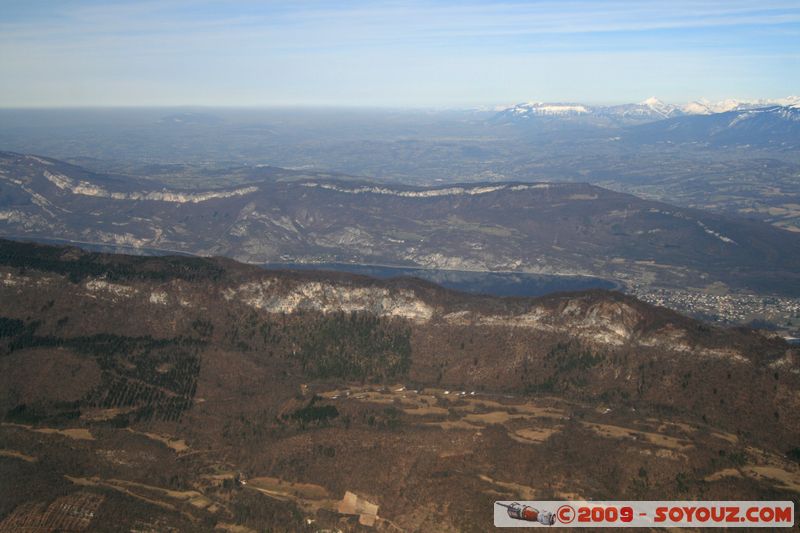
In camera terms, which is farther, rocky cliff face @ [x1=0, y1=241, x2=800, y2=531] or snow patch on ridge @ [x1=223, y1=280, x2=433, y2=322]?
snow patch on ridge @ [x1=223, y1=280, x2=433, y2=322]

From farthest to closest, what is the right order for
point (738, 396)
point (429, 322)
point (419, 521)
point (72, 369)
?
point (429, 322) < point (72, 369) < point (738, 396) < point (419, 521)

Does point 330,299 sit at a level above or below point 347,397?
above

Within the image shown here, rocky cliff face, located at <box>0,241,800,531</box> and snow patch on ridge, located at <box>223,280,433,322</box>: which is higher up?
snow patch on ridge, located at <box>223,280,433,322</box>

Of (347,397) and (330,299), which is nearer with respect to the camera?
(347,397)

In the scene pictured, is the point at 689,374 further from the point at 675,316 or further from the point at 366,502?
the point at 366,502

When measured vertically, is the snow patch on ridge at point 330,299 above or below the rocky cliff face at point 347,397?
above

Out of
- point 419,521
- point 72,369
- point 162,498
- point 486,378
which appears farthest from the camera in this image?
point 486,378

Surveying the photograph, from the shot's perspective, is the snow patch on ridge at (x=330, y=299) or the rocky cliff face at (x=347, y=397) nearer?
the rocky cliff face at (x=347, y=397)

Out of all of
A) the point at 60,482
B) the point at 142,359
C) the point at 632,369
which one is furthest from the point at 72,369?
the point at 632,369

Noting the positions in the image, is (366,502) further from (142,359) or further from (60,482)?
(142,359)

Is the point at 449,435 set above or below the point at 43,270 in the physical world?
below

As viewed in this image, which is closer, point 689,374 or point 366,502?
point 366,502
